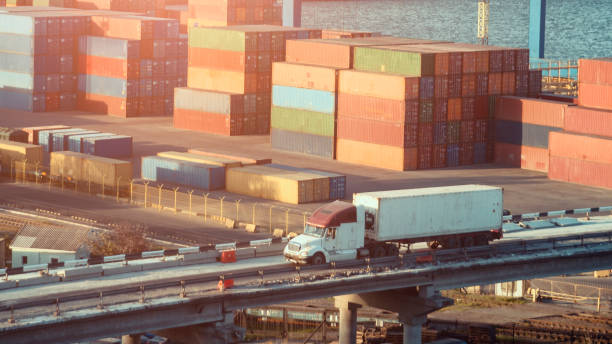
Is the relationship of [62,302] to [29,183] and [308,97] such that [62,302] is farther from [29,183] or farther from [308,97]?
[308,97]

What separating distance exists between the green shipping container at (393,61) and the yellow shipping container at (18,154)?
25.6m

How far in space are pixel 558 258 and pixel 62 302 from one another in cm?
2600

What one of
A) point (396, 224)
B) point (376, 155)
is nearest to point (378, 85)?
point (376, 155)

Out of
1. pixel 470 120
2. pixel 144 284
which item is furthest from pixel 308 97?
pixel 144 284

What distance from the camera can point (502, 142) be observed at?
10931 cm

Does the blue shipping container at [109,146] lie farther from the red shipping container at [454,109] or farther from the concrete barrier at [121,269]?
the concrete barrier at [121,269]

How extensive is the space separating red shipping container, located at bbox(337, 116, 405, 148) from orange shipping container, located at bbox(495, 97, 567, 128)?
9.53m

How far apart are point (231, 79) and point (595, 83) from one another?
35.2 meters

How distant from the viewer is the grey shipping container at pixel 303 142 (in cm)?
10994

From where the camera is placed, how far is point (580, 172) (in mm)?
100688

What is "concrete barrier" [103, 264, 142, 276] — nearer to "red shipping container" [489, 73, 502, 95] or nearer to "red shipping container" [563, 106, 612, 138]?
"red shipping container" [563, 106, 612, 138]

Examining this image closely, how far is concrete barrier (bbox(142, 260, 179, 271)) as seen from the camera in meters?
58.6

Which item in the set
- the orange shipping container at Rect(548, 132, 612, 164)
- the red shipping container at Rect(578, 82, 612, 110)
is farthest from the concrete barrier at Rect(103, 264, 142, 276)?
the red shipping container at Rect(578, 82, 612, 110)

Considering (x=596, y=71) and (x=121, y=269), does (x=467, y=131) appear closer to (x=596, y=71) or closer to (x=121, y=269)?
(x=596, y=71)
